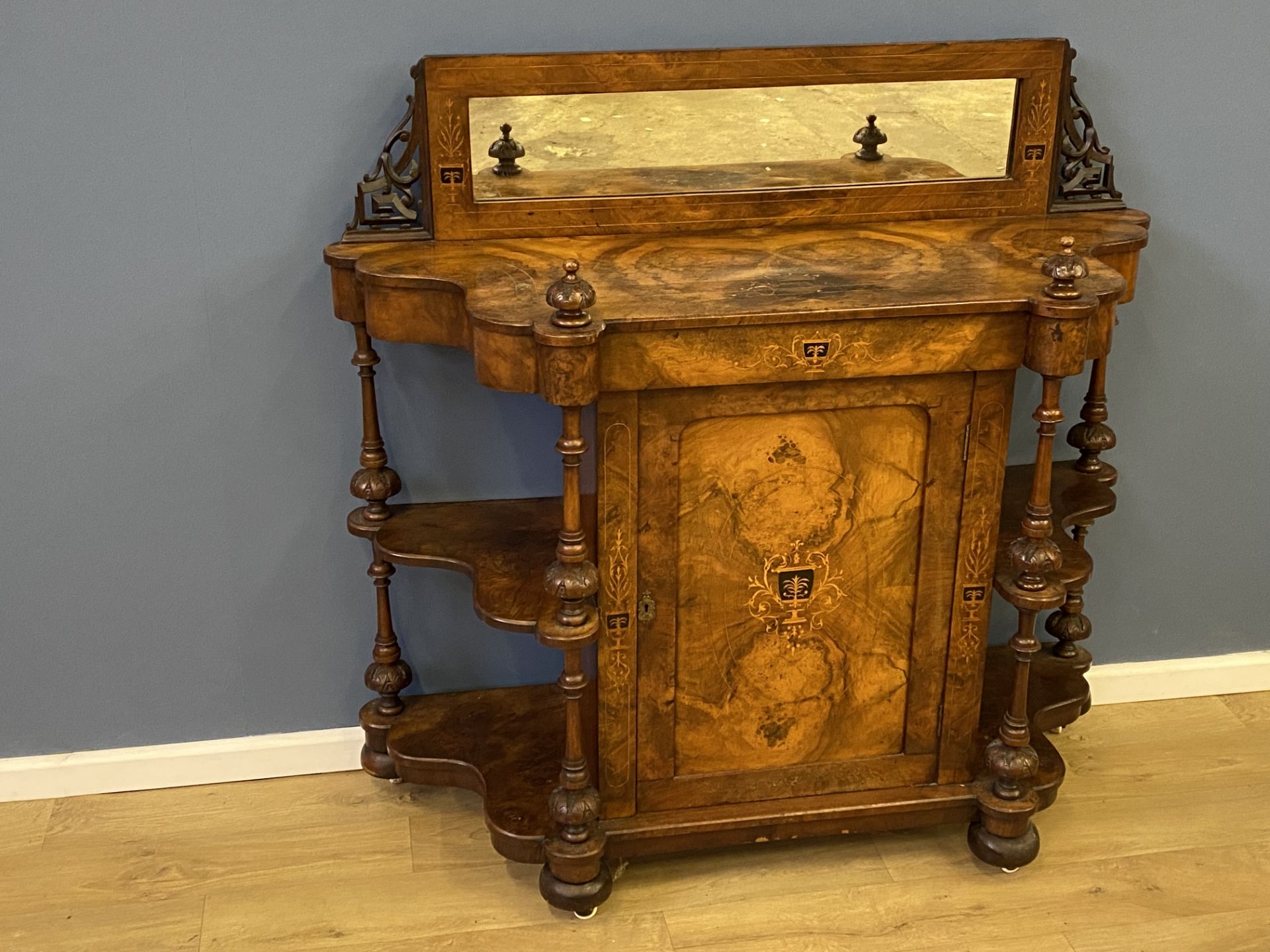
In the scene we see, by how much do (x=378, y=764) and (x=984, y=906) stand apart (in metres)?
1.19

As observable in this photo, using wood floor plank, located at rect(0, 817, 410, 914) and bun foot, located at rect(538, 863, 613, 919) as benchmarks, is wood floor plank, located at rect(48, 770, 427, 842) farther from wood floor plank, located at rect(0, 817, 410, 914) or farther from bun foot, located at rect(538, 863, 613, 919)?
bun foot, located at rect(538, 863, 613, 919)

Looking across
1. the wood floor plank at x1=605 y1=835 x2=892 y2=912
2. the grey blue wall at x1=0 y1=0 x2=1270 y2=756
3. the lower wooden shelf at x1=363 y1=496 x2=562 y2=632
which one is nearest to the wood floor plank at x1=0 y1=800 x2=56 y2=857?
the grey blue wall at x1=0 y1=0 x2=1270 y2=756

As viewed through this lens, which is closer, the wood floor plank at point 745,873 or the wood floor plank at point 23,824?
the wood floor plank at point 745,873

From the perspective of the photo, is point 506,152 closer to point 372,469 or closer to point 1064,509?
point 372,469

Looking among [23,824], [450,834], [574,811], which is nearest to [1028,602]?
[574,811]

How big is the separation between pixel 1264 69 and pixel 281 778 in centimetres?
239

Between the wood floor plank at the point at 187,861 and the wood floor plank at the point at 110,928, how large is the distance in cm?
2

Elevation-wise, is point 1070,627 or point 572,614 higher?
point 572,614

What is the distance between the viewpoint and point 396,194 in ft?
8.24

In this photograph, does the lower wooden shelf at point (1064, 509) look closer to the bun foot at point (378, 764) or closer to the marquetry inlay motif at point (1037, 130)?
the marquetry inlay motif at point (1037, 130)

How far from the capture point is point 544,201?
8.10ft

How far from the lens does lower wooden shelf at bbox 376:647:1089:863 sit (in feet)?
8.31

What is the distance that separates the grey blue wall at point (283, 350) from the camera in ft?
7.97

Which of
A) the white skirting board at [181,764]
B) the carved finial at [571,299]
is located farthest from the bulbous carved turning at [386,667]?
the carved finial at [571,299]
